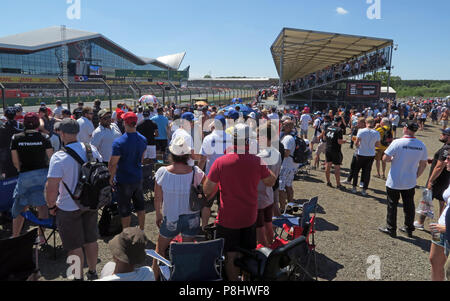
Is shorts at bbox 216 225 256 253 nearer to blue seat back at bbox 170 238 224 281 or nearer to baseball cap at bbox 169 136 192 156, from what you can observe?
blue seat back at bbox 170 238 224 281

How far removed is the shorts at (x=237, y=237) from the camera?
289 cm

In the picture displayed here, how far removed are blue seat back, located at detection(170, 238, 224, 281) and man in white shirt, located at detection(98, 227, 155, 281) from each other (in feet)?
1.07

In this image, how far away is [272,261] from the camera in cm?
245

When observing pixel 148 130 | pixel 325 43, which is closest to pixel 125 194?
pixel 148 130

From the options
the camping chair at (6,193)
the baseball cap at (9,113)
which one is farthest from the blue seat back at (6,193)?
the baseball cap at (9,113)

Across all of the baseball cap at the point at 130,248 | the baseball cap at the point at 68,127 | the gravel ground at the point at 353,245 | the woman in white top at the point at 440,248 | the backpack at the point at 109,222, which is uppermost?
the baseball cap at the point at 68,127

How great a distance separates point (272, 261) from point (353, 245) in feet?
9.07

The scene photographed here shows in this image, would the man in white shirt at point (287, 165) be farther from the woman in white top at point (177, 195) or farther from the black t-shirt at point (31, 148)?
the black t-shirt at point (31, 148)

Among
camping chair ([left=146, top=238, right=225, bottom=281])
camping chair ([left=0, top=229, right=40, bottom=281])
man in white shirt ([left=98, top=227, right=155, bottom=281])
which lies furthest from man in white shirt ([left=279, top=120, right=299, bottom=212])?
camping chair ([left=0, top=229, right=40, bottom=281])

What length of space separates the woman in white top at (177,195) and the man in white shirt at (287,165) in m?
2.55

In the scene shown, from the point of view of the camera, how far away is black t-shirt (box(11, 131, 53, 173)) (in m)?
3.74
